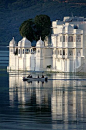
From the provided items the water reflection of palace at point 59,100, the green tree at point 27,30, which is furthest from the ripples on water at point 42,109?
the green tree at point 27,30

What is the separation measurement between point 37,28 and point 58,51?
10691mm

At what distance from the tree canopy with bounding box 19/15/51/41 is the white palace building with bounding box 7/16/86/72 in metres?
1.35

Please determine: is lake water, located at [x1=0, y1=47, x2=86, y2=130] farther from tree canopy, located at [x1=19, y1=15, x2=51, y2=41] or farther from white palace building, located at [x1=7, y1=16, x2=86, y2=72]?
tree canopy, located at [x1=19, y1=15, x2=51, y2=41]

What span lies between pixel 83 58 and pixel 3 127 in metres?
54.9

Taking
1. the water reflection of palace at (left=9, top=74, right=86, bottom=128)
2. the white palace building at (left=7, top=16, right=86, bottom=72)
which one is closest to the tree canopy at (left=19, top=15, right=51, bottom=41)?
the white palace building at (left=7, top=16, right=86, bottom=72)

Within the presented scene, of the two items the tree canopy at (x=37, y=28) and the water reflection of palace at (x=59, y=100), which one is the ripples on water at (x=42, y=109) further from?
the tree canopy at (x=37, y=28)

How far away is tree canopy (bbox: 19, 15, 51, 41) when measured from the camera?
93938 mm

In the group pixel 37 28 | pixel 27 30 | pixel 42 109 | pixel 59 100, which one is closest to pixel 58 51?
pixel 27 30

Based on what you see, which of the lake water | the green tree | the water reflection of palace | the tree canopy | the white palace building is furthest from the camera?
the green tree

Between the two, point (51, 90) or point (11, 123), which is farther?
point (51, 90)

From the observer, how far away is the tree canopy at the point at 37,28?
93938 mm

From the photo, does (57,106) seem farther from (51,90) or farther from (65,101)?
(51,90)

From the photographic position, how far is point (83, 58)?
81.5 meters

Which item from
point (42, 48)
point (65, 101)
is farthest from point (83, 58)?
point (65, 101)
